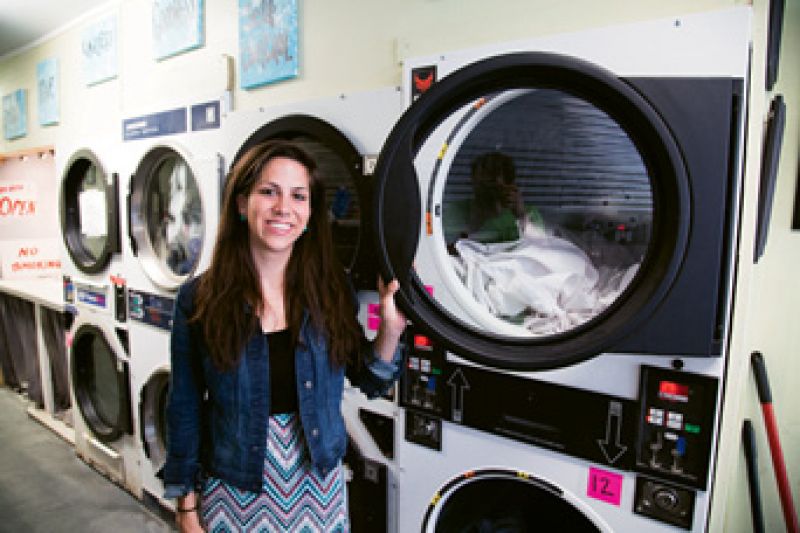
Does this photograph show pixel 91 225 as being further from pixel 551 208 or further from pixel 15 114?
pixel 551 208

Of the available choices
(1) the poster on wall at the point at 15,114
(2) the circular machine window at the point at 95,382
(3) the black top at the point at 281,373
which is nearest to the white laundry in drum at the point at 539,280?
(3) the black top at the point at 281,373

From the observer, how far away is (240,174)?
46.7 inches

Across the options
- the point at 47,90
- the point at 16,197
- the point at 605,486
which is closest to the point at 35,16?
the point at 47,90

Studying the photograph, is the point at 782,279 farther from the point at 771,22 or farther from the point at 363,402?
the point at 363,402

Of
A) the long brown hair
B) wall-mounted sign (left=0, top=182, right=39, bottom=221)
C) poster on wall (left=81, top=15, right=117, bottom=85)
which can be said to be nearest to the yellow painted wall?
poster on wall (left=81, top=15, right=117, bottom=85)

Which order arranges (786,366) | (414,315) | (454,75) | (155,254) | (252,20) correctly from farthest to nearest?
1. (155,254)
2. (252,20)
3. (786,366)
4. (414,315)
5. (454,75)

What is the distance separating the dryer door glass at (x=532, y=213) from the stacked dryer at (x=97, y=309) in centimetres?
205

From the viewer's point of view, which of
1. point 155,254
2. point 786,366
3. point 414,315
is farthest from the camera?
point 155,254

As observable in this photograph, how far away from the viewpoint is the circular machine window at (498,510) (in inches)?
55.0

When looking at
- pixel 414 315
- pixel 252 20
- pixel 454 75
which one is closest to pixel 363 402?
pixel 414 315

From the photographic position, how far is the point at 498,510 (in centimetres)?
150

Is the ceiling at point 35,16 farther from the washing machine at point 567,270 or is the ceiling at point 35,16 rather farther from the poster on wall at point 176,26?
the washing machine at point 567,270

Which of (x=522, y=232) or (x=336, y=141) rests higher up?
(x=336, y=141)

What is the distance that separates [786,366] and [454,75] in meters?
1.57
